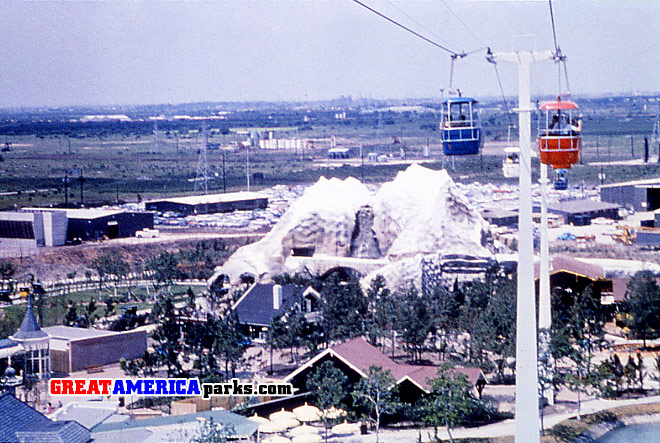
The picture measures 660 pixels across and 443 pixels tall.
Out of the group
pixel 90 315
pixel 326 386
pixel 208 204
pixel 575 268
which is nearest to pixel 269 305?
pixel 90 315

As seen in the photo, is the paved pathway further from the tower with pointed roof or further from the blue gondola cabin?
the tower with pointed roof

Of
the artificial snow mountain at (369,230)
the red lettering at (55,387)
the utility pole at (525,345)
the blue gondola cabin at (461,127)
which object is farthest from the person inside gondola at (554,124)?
the artificial snow mountain at (369,230)

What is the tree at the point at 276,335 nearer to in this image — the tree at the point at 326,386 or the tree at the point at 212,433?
the tree at the point at 326,386

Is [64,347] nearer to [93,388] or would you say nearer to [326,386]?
[93,388]

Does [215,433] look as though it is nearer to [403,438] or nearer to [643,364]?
[403,438]

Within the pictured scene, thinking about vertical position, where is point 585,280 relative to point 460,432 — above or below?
above

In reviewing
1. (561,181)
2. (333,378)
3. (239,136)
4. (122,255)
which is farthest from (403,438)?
(239,136)
